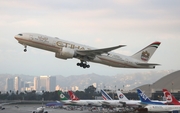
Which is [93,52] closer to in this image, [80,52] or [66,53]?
[80,52]

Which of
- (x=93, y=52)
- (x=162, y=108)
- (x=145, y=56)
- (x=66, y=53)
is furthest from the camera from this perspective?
(x=162, y=108)

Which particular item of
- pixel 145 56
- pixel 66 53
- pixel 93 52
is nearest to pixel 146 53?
pixel 145 56

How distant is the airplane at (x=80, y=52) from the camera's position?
54062 millimetres

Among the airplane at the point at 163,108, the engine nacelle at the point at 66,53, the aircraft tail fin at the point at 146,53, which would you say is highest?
the aircraft tail fin at the point at 146,53

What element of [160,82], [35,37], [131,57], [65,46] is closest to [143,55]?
[131,57]

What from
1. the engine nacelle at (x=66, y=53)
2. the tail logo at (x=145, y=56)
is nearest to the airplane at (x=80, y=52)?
the engine nacelle at (x=66, y=53)

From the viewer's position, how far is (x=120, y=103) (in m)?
89.4

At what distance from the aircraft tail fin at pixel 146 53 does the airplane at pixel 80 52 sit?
0.87 ft

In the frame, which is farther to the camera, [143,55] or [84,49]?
[143,55]

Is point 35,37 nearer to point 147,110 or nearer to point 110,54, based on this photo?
point 110,54

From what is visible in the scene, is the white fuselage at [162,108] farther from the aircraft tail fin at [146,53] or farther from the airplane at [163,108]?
the aircraft tail fin at [146,53]

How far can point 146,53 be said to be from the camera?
65.1m

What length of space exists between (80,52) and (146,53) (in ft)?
49.7

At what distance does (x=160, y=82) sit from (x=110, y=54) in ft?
439
